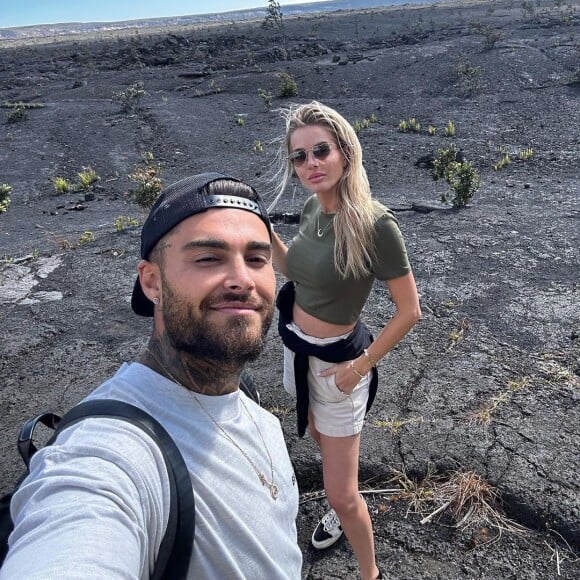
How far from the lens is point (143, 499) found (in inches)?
39.0

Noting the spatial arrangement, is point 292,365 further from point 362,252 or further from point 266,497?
point 266,497

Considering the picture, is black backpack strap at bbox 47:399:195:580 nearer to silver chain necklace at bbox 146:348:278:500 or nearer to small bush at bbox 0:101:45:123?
silver chain necklace at bbox 146:348:278:500

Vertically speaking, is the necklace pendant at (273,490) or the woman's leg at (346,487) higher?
the necklace pendant at (273,490)

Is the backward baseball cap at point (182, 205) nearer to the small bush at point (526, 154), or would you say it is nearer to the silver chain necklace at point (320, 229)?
the silver chain necklace at point (320, 229)

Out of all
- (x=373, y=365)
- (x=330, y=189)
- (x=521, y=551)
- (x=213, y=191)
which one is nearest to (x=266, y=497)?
(x=213, y=191)

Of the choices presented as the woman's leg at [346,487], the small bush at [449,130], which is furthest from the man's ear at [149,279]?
the small bush at [449,130]

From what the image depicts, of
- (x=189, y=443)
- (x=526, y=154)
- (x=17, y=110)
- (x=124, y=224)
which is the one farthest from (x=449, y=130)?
(x=17, y=110)

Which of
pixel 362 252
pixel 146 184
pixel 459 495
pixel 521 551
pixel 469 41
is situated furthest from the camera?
pixel 469 41

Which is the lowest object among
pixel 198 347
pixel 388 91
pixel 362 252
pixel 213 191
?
pixel 388 91

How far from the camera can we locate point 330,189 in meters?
2.11

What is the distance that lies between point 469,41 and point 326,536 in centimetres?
2558

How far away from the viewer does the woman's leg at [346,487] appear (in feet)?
6.73

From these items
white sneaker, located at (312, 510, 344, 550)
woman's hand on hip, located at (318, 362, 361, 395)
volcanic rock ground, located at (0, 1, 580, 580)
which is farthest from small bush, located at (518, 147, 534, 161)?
woman's hand on hip, located at (318, 362, 361, 395)

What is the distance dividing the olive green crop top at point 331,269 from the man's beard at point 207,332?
805 mm
